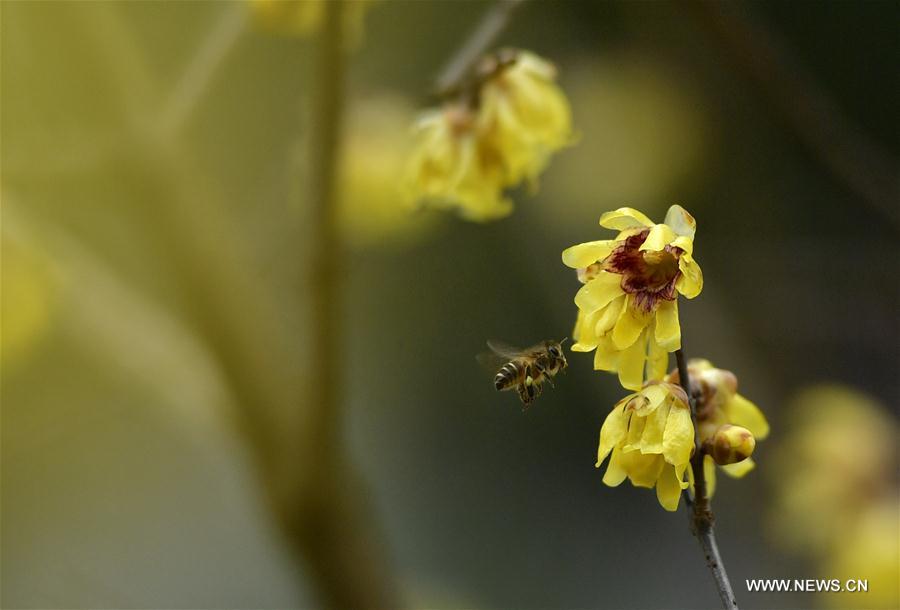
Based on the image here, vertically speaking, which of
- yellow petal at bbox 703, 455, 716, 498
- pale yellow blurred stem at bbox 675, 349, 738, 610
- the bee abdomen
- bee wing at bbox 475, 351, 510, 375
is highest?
bee wing at bbox 475, 351, 510, 375

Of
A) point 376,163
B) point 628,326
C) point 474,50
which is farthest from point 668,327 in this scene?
point 376,163

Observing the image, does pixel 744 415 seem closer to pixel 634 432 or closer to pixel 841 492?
pixel 634 432

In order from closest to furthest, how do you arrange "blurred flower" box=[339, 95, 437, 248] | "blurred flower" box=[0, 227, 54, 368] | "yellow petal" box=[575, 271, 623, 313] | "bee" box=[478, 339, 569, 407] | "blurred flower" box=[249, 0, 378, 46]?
1. "yellow petal" box=[575, 271, 623, 313]
2. "bee" box=[478, 339, 569, 407]
3. "blurred flower" box=[249, 0, 378, 46]
4. "blurred flower" box=[0, 227, 54, 368]
5. "blurred flower" box=[339, 95, 437, 248]

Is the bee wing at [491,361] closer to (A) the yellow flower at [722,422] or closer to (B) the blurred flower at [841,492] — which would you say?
(A) the yellow flower at [722,422]

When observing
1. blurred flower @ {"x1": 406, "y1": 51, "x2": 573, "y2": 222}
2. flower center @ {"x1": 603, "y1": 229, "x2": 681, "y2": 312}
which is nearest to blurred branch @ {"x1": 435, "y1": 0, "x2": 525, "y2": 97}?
blurred flower @ {"x1": 406, "y1": 51, "x2": 573, "y2": 222}

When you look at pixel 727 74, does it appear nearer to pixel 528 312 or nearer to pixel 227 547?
pixel 528 312

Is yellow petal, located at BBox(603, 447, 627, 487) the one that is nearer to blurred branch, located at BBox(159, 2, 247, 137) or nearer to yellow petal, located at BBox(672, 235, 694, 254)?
yellow petal, located at BBox(672, 235, 694, 254)
